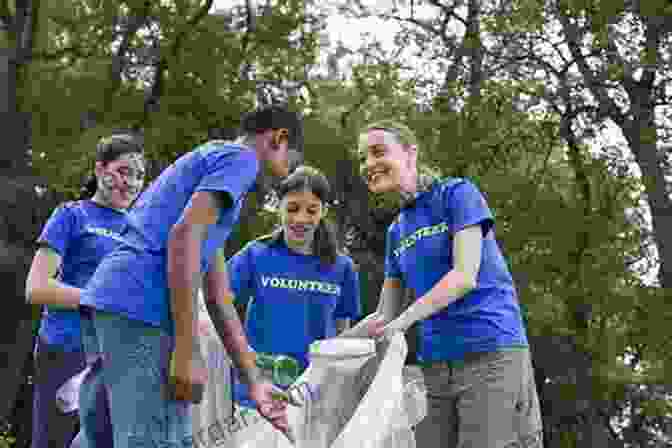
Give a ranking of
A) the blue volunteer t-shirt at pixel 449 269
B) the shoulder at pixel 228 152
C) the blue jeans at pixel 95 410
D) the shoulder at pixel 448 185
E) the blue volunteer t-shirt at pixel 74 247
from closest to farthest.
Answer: the shoulder at pixel 228 152, the blue jeans at pixel 95 410, the blue volunteer t-shirt at pixel 449 269, the shoulder at pixel 448 185, the blue volunteer t-shirt at pixel 74 247

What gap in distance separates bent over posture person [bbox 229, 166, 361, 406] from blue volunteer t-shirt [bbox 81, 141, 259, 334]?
5.48ft

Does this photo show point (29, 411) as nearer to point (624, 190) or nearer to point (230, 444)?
point (624, 190)

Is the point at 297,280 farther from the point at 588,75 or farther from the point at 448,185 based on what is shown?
the point at 588,75

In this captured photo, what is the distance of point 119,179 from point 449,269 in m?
1.61

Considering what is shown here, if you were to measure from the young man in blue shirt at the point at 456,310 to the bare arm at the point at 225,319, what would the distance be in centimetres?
54

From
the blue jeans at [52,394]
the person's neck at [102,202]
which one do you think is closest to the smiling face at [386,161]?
the person's neck at [102,202]

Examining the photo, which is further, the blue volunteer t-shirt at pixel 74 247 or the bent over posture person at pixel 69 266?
the blue volunteer t-shirt at pixel 74 247

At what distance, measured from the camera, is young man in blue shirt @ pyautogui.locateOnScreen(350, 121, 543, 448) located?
3230mm

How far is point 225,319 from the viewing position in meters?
3.01

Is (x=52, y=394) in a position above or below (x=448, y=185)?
below

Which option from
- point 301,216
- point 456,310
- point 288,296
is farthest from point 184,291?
point 301,216

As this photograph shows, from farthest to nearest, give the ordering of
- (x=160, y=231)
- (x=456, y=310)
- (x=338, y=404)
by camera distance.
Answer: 1. (x=338, y=404)
2. (x=456, y=310)
3. (x=160, y=231)

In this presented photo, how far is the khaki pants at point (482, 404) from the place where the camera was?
3.23 m

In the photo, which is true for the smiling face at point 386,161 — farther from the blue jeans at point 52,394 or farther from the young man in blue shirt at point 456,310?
the blue jeans at point 52,394
